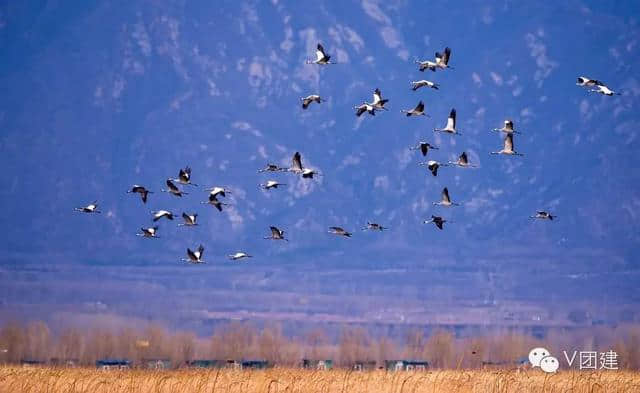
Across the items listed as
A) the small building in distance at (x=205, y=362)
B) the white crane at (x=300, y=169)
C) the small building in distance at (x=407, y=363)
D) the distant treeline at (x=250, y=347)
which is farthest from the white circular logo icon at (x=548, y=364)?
the white crane at (x=300, y=169)

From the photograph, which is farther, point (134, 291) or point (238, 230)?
point (238, 230)

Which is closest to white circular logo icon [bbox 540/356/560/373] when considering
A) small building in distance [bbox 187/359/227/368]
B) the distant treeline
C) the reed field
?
the distant treeline

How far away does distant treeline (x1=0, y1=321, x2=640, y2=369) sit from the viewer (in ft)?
308

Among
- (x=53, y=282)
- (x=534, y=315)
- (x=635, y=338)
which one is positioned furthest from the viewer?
(x=53, y=282)

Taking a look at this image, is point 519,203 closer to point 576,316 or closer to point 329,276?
point 329,276

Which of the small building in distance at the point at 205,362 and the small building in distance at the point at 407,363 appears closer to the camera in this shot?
the small building in distance at the point at 205,362

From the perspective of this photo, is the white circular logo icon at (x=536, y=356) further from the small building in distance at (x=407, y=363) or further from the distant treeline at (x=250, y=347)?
the small building in distance at (x=407, y=363)

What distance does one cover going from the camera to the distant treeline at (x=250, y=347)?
308 feet

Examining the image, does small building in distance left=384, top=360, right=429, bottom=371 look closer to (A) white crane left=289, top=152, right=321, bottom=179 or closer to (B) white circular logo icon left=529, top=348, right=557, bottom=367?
(B) white circular logo icon left=529, top=348, right=557, bottom=367

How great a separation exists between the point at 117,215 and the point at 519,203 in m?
43.5

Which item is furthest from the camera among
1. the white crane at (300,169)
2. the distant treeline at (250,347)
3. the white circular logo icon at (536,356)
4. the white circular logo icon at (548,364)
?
the distant treeline at (250,347)

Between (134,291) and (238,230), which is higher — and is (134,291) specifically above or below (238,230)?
below

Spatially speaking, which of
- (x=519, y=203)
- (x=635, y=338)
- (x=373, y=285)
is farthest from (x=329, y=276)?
(x=635, y=338)

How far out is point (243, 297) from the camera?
157 metres
